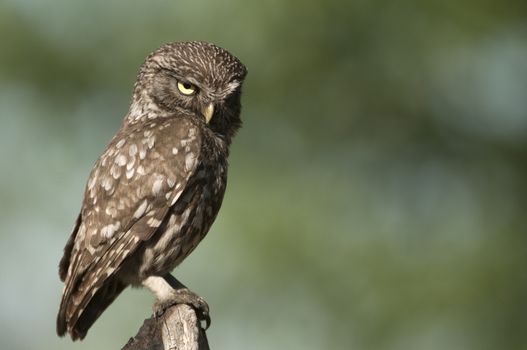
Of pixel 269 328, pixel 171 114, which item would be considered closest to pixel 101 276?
pixel 171 114

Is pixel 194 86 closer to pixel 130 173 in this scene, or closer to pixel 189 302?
pixel 130 173

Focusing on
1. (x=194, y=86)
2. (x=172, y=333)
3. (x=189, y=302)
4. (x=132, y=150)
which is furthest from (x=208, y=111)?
(x=172, y=333)

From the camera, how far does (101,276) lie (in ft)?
17.6

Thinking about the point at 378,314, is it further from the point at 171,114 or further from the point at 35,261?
the point at 171,114

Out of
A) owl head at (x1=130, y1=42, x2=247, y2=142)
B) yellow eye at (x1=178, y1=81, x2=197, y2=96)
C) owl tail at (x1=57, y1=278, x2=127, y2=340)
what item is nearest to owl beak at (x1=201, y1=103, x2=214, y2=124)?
owl head at (x1=130, y1=42, x2=247, y2=142)

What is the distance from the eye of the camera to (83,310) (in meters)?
5.44

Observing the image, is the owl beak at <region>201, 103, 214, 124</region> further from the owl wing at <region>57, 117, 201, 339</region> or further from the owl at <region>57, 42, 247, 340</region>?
the owl wing at <region>57, 117, 201, 339</region>

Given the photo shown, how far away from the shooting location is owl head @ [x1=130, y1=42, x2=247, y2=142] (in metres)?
5.71

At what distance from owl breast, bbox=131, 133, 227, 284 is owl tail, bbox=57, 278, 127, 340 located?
18cm

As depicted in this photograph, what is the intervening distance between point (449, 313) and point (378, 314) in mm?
677

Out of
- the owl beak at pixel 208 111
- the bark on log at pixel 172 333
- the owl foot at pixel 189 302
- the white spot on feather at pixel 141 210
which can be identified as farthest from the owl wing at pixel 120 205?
the bark on log at pixel 172 333

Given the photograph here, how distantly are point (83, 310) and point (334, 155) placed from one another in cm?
713

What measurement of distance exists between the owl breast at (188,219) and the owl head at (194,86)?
22cm

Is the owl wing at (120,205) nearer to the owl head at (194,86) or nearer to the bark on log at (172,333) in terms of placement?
the owl head at (194,86)
